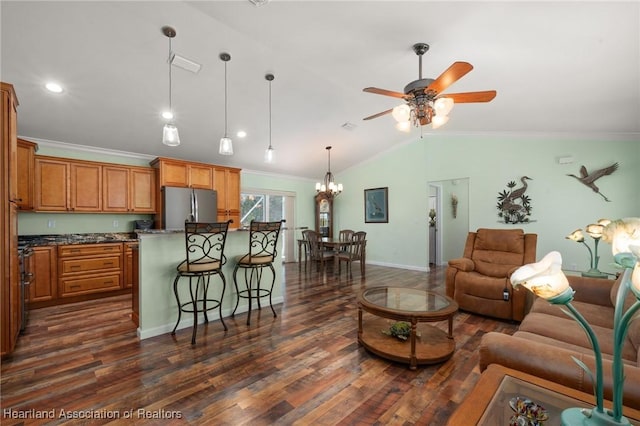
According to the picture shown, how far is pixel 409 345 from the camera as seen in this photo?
238cm

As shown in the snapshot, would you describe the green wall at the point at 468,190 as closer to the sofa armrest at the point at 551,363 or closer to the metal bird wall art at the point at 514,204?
the metal bird wall art at the point at 514,204

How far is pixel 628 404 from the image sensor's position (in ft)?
3.40

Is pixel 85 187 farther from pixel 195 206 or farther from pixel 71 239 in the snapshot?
pixel 195 206

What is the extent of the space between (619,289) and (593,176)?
194 inches

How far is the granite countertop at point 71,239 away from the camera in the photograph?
3.67m

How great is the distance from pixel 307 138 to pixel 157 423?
457 cm

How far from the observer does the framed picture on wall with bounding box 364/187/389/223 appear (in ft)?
21.9

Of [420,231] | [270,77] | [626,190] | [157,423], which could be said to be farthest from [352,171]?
[157,423]

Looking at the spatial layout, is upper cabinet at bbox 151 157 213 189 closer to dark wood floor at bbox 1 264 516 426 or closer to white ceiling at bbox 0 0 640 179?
white ceiling at bbox 0 0 640 179

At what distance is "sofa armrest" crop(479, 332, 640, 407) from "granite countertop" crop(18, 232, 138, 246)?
4.90 meters

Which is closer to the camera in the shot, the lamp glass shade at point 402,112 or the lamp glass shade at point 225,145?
the lamp glass shade at point 402,112

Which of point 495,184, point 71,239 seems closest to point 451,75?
point 495,184

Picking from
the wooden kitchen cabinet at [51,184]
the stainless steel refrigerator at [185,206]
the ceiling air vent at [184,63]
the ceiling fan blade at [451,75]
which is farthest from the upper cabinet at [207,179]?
the ceiling fan blade at [451,75]

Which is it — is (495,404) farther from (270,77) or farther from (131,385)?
(270,77)
